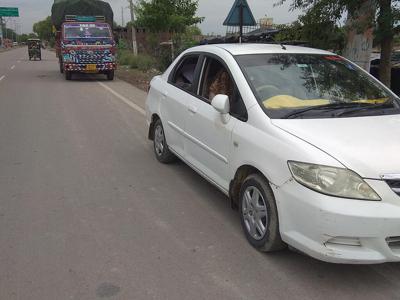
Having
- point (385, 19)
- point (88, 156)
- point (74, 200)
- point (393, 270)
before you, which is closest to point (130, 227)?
point (74, 200)

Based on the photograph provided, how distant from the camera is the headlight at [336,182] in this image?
3234mm

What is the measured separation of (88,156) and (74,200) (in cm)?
194

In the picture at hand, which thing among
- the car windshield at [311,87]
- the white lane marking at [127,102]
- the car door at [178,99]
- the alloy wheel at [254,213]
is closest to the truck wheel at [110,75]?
the white lane marking at [127,102]

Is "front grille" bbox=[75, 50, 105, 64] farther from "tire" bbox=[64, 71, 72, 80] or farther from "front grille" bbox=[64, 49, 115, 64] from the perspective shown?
"tire" bbox=[64, 71, 72, 80]

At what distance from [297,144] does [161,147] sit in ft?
10.8

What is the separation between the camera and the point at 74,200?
5184 mm

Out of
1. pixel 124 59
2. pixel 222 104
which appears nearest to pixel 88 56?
pixel 124 59

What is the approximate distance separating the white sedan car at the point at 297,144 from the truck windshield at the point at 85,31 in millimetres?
14691

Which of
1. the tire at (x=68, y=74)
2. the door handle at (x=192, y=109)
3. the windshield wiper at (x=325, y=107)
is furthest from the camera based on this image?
the tire at (x=68, y=74)

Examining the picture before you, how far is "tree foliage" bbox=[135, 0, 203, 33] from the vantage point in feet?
78.3

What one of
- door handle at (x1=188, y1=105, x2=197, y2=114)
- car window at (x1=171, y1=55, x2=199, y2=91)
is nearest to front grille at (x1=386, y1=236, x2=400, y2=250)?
door handle at (x1=188, y1=105, x2=197, y2=114)

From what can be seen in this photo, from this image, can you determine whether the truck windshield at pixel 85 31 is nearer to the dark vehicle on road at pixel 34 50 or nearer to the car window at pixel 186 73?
the car window at pixel 186 73

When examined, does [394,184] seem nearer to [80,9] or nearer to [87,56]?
[87,56]

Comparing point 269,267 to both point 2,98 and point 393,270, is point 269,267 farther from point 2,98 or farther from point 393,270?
point 2,98
